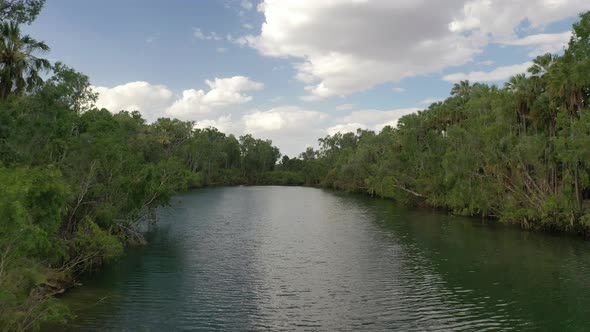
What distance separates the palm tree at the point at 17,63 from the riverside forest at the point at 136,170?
0.07 metres

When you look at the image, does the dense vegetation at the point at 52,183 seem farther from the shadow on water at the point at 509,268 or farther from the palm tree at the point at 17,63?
the shadow on water at the point at 509,268

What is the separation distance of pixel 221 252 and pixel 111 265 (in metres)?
7.93

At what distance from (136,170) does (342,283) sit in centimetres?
1768

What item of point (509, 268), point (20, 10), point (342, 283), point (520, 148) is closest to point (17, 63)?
point (20, 10)

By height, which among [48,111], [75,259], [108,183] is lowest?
[75,259]

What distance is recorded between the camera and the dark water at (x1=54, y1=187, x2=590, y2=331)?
61.8ft

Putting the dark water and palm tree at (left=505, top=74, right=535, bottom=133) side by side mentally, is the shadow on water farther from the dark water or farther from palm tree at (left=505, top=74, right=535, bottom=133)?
palm tree at (left=505, top=74, right=535, bottom=133)

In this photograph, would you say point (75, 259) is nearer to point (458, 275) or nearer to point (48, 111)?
point (48, 111)

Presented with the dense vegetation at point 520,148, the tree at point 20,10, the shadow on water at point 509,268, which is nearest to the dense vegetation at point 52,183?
the tree at point 20,10

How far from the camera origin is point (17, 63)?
2355 centimetres

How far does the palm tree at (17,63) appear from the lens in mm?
23312

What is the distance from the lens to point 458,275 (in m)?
26.6

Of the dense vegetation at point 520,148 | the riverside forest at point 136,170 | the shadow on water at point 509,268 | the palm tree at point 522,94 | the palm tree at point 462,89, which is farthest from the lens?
the palm tree at point 462,89

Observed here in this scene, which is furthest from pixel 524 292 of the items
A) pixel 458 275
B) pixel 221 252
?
pixel 221 252
